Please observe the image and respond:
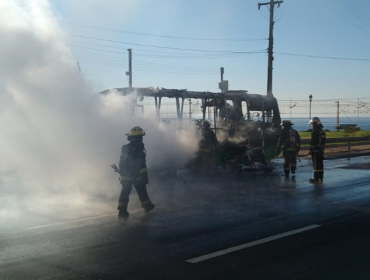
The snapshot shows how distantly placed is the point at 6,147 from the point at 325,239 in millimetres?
8574

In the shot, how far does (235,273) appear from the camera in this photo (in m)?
4.92

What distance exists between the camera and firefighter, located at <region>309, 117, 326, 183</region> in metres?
12.4

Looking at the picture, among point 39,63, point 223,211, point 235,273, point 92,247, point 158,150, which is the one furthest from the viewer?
point 158,150

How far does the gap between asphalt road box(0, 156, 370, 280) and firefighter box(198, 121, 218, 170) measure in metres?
4.07

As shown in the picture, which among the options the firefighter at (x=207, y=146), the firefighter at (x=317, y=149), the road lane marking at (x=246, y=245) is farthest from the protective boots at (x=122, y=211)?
the firefighter at (x=207, y=146)

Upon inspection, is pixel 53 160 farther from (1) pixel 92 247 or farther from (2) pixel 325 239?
(2) pixel 325 239

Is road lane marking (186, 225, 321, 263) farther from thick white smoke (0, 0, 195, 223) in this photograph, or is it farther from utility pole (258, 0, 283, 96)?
utility pole (258, 0, 283, 96)

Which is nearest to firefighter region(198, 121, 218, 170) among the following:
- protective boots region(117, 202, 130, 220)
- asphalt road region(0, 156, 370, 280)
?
asphalt road region(0, 156, 370, 280)

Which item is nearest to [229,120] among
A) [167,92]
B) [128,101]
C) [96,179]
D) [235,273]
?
[167,92]

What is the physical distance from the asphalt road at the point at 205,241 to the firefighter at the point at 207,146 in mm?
4071

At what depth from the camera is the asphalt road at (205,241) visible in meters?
5.01

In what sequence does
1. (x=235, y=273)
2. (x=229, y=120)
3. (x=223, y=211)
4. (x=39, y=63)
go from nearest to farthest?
(x=235, y=273) → (x=223, y=211) → (x=39, y=63) → (x=229, y=120)

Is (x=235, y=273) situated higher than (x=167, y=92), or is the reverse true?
(x=167, y=92)

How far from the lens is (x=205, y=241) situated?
6.23 metres
